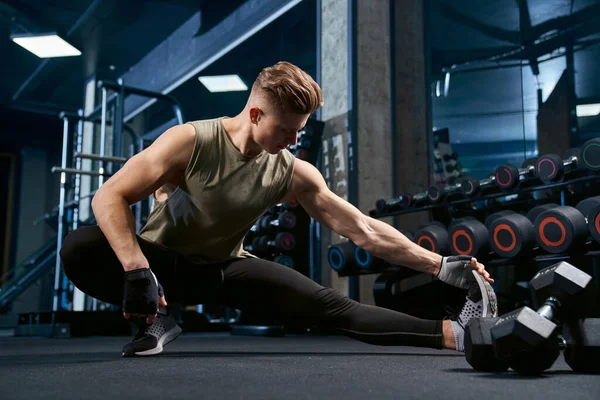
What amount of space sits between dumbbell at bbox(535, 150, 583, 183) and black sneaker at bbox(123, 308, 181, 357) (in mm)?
2104

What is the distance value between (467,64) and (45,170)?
768 cm

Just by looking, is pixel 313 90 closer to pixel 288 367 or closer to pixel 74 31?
pixel 288 367

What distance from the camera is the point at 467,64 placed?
6762mm

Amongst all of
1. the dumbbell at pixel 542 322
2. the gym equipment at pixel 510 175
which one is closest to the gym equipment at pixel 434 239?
the gym equipment at pixel 510 175

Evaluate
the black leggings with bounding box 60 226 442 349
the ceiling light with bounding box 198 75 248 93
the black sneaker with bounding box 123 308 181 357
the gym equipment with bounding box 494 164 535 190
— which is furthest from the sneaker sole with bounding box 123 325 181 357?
the ceiling light with bounding box 198 75 248 93

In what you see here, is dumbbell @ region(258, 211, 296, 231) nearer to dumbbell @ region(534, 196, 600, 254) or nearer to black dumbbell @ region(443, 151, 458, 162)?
black dumbbell @ region(443, 151, 458, 162)

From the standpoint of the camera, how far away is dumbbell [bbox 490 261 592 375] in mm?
1116

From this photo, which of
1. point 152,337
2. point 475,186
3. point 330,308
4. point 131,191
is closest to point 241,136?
point 131,191

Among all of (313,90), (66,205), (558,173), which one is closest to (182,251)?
(313,90)

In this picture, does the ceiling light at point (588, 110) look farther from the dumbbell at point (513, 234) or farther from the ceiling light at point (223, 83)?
the ceiling light at point (223, 83)

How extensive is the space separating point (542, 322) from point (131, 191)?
101cm

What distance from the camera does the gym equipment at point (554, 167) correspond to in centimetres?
296

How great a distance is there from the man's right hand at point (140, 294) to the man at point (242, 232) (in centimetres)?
16

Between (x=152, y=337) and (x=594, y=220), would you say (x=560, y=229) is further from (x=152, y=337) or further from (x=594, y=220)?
(x=152, y=337)
